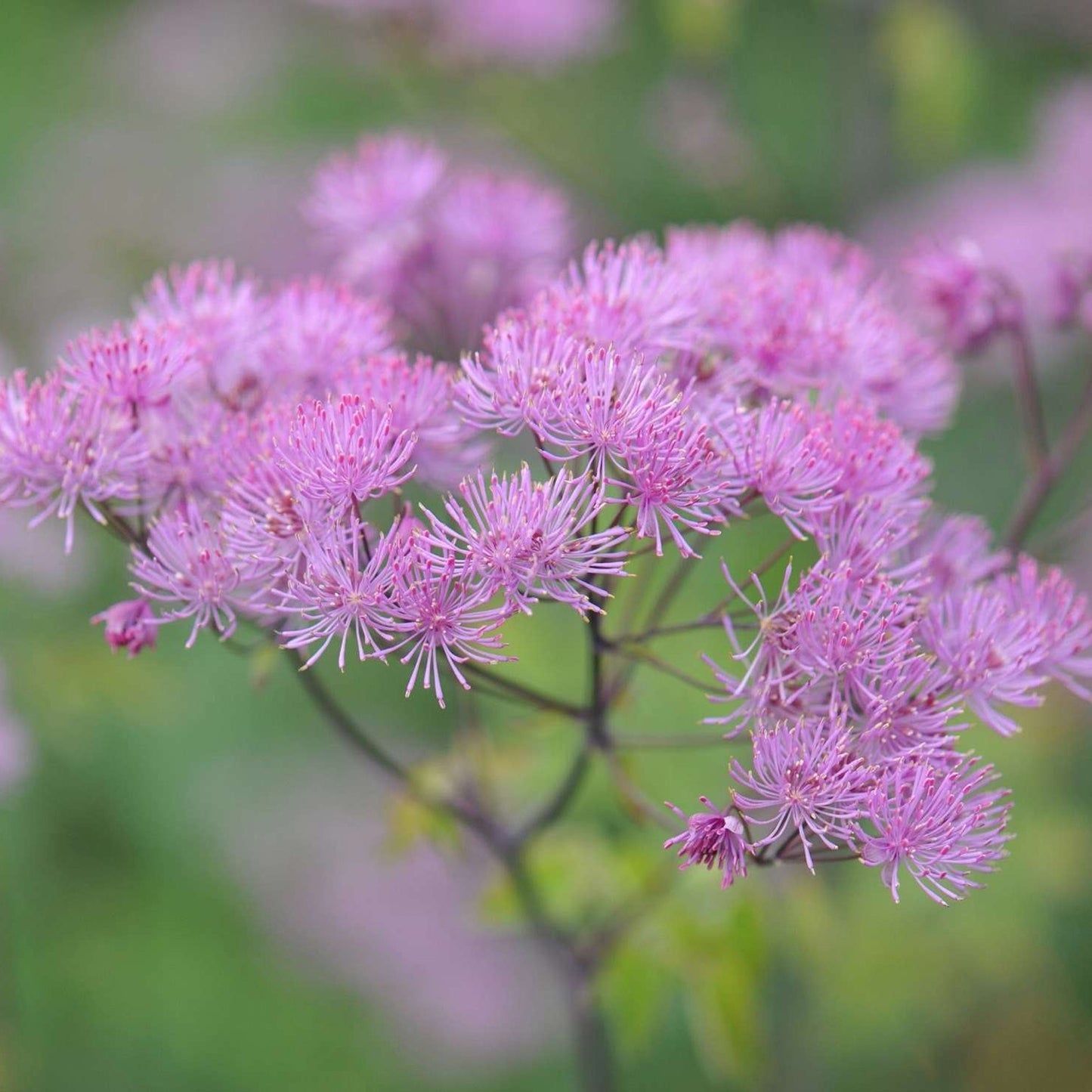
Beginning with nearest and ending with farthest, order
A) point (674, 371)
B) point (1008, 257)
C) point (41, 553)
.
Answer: point (674, 371)
point (41, 553)
point (1008, 257)

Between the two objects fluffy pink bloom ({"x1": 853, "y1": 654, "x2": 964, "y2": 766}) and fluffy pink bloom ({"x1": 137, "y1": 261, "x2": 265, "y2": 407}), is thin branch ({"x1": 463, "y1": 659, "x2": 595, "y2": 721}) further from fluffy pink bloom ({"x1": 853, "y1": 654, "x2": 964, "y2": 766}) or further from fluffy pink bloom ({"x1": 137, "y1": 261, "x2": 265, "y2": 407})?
fluffy pink bloom ({"x1": 137, "y1": 261, "x2": 265, "y2": 407})

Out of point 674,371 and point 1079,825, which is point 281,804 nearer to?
point 1079,825

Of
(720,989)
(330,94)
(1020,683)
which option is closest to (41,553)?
(720,989)

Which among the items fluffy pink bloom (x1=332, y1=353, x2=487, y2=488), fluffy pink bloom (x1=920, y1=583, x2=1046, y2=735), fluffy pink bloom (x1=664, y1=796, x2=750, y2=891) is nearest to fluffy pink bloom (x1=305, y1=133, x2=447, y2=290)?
fluffy pink bloom (x1=332, y1=353, x2=487, y2=488)

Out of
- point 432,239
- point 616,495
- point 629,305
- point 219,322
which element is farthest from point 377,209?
point 616,495

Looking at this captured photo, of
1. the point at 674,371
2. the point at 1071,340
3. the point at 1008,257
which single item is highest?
the point at 674,371

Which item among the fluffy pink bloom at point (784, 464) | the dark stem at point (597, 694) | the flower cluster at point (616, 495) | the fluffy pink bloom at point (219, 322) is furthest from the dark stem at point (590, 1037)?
the fluffy pink bloom at point (219, 322)

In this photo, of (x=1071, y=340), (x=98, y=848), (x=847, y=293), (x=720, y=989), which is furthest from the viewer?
(x=1071, y=340)
